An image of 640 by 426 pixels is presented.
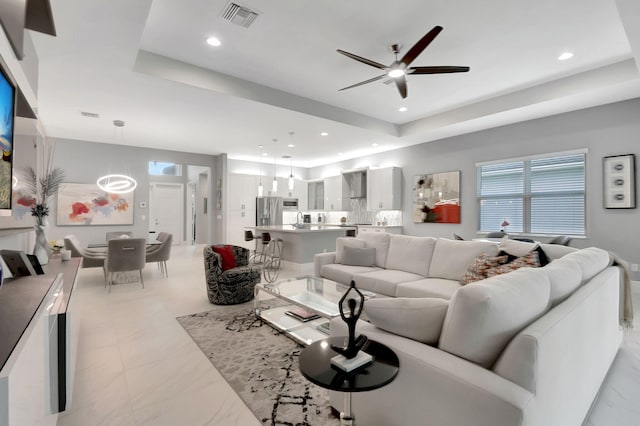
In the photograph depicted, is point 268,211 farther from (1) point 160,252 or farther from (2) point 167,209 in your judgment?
(1) point 160,252

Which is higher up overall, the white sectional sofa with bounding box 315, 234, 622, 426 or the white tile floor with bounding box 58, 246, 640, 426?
the white sectional sofa with bounding box 315, 234, 622, 426

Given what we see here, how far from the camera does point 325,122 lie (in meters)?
5.68

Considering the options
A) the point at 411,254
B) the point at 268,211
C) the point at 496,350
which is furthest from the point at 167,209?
the point at 496,350

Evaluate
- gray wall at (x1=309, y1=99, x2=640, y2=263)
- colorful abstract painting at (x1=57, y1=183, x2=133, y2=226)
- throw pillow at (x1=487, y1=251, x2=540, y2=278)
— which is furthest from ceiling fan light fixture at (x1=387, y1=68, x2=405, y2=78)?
colorful abstract painting at (x1=57, y1=183, x2=133, y2=226)

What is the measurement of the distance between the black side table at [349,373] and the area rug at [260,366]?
594mm

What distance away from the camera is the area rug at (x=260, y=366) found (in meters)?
1.92

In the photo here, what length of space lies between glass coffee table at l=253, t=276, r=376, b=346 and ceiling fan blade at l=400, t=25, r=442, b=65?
2.55 m

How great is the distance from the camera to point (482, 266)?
3020mm

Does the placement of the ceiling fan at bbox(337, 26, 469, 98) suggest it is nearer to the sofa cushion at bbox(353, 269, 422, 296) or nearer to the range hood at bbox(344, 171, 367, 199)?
the sofa cushion at bbox(353, 269, 422, 296)

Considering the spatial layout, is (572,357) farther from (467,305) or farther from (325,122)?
(325,122)

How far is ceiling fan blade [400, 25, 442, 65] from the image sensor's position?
2.73 meters

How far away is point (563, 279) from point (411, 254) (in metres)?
2.40

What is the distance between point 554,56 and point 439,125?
2.29 meters

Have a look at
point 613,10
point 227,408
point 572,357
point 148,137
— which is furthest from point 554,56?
point 148,137
